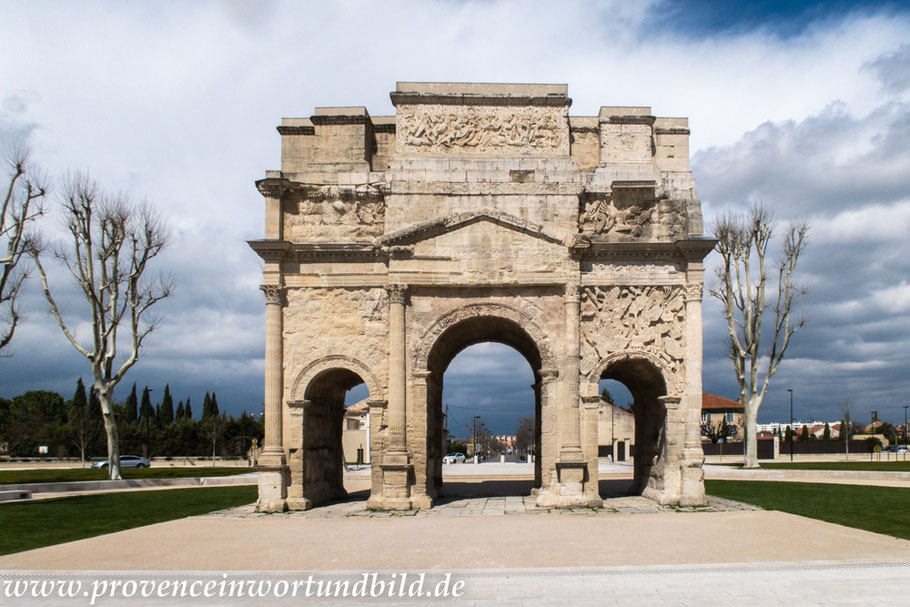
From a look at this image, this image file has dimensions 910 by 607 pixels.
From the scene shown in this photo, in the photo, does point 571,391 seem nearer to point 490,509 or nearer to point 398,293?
point 490,509

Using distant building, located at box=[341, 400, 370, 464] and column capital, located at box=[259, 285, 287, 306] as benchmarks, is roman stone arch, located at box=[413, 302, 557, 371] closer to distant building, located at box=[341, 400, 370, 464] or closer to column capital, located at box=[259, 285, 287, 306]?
column capital, located at box=[259, 285, 287, 306]

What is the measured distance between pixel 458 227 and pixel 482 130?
3035 mm

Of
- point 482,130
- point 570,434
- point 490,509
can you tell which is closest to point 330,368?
point 490,509

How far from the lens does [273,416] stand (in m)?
19.5

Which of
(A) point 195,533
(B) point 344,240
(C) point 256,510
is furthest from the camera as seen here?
(B) point 344,240

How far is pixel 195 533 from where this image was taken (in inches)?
592

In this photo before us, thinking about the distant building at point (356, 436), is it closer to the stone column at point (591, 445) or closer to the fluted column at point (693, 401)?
the stone column at point (591, 445)

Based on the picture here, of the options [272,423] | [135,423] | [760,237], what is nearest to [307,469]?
[272,423]

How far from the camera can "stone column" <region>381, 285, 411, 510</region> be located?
1877cm

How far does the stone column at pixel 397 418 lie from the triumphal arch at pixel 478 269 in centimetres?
5

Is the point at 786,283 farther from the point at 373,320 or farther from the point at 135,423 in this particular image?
the point at 135,423

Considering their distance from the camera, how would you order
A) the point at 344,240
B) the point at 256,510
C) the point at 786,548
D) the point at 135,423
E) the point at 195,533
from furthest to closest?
the point at 135,423
the point at 344,240
the point at 256,510
the point at 195,533
the point at 786,548

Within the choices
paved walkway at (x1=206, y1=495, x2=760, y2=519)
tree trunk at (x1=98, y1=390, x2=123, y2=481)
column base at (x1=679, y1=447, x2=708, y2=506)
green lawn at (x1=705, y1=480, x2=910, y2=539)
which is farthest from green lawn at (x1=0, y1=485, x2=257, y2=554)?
green lawn at (x1=705, y1=480, x2=910, y2=539)

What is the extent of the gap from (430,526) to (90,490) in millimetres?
17791
